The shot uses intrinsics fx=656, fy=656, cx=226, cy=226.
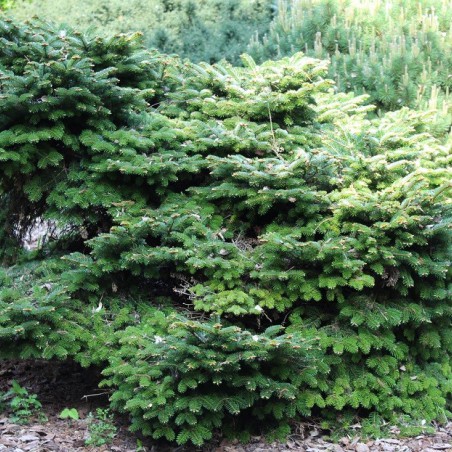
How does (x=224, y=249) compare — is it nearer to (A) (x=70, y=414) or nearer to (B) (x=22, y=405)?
(A) (x=70, y=414)

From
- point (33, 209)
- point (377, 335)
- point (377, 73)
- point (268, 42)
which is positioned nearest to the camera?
point (377, 335)

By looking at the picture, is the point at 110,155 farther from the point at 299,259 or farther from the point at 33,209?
the point at 299,259

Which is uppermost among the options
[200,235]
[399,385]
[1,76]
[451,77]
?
[1,76]

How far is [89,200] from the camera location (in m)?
4.13

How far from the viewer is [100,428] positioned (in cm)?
386

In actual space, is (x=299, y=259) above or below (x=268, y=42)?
below

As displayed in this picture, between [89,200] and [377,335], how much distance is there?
1953mm

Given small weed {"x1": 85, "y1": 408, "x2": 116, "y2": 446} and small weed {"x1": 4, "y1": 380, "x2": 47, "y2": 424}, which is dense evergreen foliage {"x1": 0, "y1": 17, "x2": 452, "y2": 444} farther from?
small weed {"x1": 4, "y1": 380, "x2": 47, "y2": 424}

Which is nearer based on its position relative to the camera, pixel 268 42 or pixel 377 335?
pixel 377 335

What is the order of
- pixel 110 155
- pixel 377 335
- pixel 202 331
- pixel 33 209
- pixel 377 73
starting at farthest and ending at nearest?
1. pixel 377 73
2. pixel 33 209
3. pixel 110 155
4. pixel 377 335
5. pixel 202 331

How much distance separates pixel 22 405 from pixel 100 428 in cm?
59

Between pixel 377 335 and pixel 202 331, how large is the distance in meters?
1.15

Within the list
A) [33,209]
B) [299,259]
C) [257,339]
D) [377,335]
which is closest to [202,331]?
[257,339]

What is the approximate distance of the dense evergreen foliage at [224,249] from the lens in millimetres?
3598
